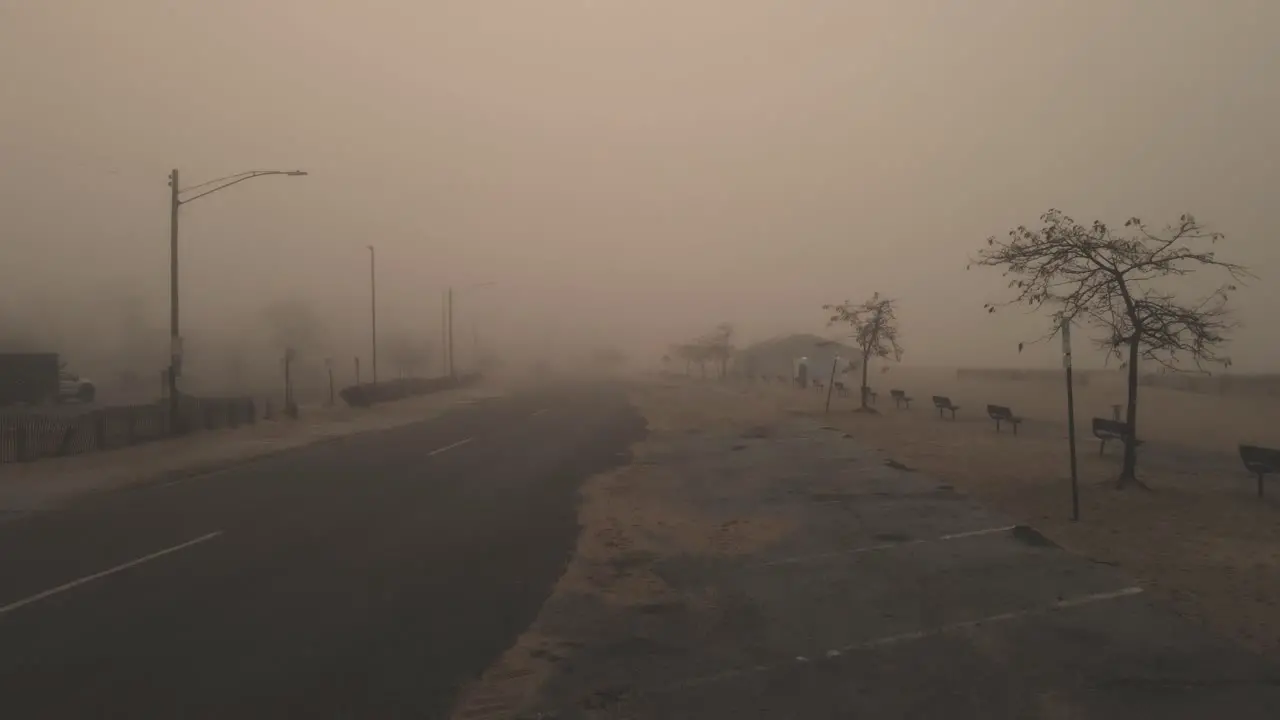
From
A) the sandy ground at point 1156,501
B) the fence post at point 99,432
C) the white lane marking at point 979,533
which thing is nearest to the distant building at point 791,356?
the sandy ground at point 1156,501

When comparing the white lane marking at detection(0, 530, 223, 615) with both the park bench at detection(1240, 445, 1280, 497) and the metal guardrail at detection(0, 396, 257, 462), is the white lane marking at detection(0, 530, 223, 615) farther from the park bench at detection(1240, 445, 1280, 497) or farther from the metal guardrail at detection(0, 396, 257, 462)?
the park bench at detection(1240, 445, 1280, 497)

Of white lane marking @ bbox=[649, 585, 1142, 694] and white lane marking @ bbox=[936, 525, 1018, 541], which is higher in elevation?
white lane marking @ bbox=[936, 525, 1018, 541]

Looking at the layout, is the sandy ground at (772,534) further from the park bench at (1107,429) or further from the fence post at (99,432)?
the fence post at (99,432)

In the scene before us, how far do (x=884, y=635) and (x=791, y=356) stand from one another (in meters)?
91.1

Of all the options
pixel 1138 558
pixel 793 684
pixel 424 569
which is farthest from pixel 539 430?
pixel 793 684

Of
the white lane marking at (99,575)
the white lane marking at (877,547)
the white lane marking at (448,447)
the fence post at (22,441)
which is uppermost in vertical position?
the fence post at (22,441)

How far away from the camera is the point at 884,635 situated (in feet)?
22.9

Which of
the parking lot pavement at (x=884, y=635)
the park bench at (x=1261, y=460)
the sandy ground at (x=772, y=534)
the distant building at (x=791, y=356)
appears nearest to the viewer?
the parking lot pavement at (x=884, y=635)

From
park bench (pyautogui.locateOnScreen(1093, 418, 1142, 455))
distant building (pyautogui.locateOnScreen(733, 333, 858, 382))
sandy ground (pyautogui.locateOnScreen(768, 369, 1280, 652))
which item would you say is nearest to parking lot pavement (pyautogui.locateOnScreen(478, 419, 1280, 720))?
sandy ground (pyautogui.locateOnScreen(768, 369, 1280, 652))

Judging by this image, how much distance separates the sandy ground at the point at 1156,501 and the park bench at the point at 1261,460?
0.43 m

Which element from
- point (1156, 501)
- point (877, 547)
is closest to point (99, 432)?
point (877, 547)

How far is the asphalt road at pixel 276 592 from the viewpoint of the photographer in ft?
19.0

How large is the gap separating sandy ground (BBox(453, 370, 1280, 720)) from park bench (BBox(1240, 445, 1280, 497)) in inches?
18.5

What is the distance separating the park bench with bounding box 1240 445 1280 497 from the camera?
1334 cm
